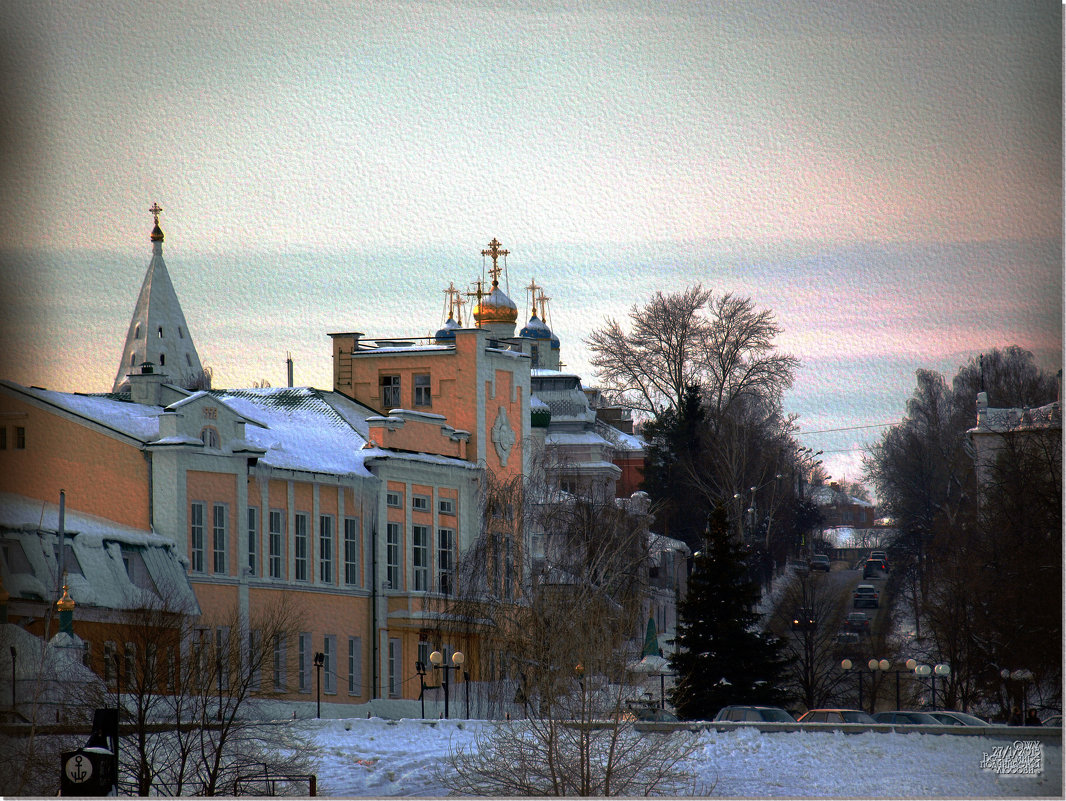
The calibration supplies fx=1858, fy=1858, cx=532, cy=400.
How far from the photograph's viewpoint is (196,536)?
26766 mm

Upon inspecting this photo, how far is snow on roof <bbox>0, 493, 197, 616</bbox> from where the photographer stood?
17.3m

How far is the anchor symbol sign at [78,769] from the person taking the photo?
13414mm

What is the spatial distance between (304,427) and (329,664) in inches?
177

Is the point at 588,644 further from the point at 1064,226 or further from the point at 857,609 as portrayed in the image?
the point at 857,609

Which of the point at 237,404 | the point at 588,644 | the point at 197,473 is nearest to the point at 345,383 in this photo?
the point at 237,404

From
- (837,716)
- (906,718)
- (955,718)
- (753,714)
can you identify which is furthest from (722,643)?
(955,718)

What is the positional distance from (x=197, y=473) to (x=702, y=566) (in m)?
9.36

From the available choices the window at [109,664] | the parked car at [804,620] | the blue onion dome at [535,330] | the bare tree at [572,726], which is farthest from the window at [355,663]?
the blue onion dome at [535,330]

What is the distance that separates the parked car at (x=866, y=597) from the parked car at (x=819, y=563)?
3289 mm

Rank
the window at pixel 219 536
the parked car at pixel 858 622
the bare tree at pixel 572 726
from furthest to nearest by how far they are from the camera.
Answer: the parked car at pixel 858 622, the window at pixel 219 536, the bare tree at pixel 572 726

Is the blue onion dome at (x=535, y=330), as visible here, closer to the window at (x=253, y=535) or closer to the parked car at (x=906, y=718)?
the window at (x=253, y=535)

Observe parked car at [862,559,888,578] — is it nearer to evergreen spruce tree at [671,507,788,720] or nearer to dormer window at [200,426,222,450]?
evergreen spruce tree at [671,507,788,720]

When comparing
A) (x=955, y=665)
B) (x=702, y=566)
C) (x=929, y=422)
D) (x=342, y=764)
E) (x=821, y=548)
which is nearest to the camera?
(x=342, y=764)

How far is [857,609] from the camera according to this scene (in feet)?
152
